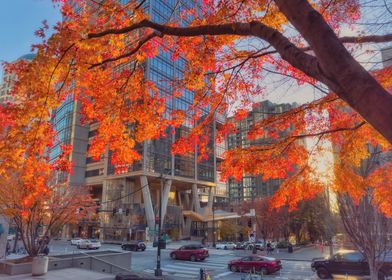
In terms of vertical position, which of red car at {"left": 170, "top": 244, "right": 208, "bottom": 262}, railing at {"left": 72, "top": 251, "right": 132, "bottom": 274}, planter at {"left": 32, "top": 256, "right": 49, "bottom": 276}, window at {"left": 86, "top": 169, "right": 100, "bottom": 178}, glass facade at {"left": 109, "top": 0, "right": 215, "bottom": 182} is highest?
glass facade at {"left": 109, "top": 0, "right": 215, "bottom": 182}

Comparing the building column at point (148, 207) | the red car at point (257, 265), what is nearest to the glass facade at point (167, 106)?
the building column at point (148, 207)

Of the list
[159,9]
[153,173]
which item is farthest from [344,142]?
[159,9]

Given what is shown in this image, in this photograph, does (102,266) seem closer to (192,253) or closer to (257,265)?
(257,265)

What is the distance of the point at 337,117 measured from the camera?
27.9 ft

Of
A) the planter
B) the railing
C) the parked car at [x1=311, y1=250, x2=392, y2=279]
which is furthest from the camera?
the railing

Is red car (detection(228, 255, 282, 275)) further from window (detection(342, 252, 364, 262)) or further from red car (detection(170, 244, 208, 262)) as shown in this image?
red car (detection(170, 244, 208, 262))

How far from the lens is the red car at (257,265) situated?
2164 centimetres

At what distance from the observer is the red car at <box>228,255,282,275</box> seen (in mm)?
21641

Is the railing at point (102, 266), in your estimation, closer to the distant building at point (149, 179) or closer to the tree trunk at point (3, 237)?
the tree trunk at point (3, 237)

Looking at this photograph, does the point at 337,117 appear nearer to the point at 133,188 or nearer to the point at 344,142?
the point at 344,142

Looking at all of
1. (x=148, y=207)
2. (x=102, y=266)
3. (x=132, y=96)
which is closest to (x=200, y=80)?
(x=132, y=96)

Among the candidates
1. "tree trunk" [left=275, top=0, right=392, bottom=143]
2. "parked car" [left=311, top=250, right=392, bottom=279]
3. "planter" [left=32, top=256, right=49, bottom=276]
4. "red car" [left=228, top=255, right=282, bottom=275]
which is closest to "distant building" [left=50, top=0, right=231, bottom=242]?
"red car" [left=228, top=255, right=282, bottom=275]

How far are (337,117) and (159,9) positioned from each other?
183ft

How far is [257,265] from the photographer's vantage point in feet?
72.6
